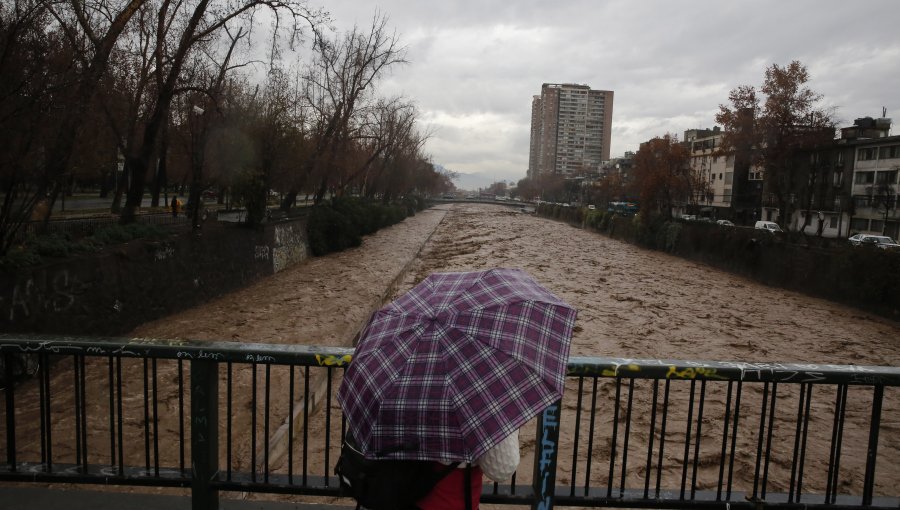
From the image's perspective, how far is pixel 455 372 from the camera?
7.23 feet

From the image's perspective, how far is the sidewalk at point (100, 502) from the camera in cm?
355

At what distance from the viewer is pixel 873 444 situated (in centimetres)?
344

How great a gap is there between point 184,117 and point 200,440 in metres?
28.2

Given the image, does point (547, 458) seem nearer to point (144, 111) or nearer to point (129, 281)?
point (129, 281)

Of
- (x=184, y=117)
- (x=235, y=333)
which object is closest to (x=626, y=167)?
(x=184, y=117)

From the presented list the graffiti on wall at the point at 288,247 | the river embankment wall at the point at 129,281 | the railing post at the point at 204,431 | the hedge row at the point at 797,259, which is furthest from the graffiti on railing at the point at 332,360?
the hedge row at the point at 797,259

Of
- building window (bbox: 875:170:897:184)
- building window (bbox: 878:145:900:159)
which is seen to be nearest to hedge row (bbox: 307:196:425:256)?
building window (bbox: 875:170:897:184)

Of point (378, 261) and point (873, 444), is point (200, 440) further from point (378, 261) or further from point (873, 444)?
point (378, 261)

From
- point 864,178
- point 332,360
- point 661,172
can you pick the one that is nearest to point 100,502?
point 332,360

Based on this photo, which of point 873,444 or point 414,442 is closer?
point 414,442

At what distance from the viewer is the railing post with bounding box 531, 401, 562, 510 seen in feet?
10.2

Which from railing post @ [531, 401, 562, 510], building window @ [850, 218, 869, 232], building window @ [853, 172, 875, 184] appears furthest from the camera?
building window @ [853, 172, 875, 184]

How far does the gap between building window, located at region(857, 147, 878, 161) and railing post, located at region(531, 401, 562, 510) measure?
61734mm

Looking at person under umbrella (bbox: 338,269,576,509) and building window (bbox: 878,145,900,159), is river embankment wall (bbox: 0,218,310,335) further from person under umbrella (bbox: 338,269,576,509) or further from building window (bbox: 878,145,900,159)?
building window (bbox: 878,145,900,159)
